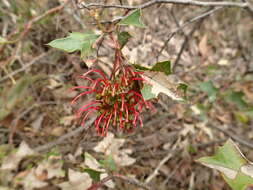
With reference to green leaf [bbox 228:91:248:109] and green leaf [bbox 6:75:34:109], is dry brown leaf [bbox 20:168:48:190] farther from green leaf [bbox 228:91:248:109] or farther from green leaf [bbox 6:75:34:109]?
green leaf [bbox 228:91:248:109]

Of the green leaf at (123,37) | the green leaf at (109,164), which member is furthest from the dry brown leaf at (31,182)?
the green leaf at (123,37)

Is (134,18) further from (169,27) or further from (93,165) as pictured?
(169,27)

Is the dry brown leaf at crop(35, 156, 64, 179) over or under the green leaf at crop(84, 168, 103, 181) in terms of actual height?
under

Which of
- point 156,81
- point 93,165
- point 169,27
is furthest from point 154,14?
point 156,81

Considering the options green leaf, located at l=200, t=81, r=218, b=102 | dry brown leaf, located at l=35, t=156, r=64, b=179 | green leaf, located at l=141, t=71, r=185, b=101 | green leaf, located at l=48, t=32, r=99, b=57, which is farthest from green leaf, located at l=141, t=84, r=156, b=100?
green leaf, located at l=200, t=81, r=218, b=102

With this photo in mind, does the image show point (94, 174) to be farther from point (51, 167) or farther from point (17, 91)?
point (17, 91)

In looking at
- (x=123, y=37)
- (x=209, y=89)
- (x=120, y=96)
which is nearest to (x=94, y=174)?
(x=120, y=96)
